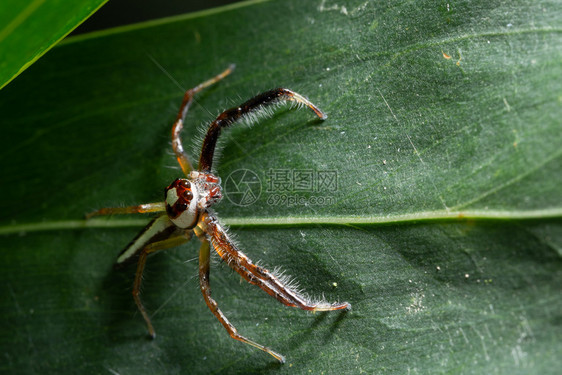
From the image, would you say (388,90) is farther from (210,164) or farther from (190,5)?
(190,5)

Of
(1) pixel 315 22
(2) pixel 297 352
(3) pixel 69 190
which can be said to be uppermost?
(1) pixel 315 22

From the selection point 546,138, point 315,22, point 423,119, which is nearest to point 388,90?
point 423,119

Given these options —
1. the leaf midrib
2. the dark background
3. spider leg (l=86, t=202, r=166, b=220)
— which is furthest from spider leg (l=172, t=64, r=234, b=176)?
the dark background

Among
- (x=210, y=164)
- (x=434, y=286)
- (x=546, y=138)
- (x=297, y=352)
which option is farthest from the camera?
(x=210, y=164)

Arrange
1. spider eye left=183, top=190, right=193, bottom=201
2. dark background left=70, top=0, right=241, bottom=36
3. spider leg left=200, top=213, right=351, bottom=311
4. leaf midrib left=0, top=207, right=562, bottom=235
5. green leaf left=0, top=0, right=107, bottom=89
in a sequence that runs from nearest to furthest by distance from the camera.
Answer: green leaf left=0, top=0, right=107, bottom=89, leaf midrib left=0, top=207, right=562, bottom=235, spider leg left=200, top=213, right=351, bottom=311, spider eye left=183, top=190, right=193, bottom=201, dark background left=70, top=0, right=241, bottom=36

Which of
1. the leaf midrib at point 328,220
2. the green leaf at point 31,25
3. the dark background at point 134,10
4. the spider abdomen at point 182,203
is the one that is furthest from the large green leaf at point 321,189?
the green leaf at point 31,25

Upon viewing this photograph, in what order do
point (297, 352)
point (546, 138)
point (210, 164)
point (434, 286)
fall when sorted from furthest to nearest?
point (210, 164) → point (297, 352) → point (434, 286) → point (546, 138)

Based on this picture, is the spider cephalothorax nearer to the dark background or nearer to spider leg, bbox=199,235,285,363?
spider leg, bbox=199,235,285,363
